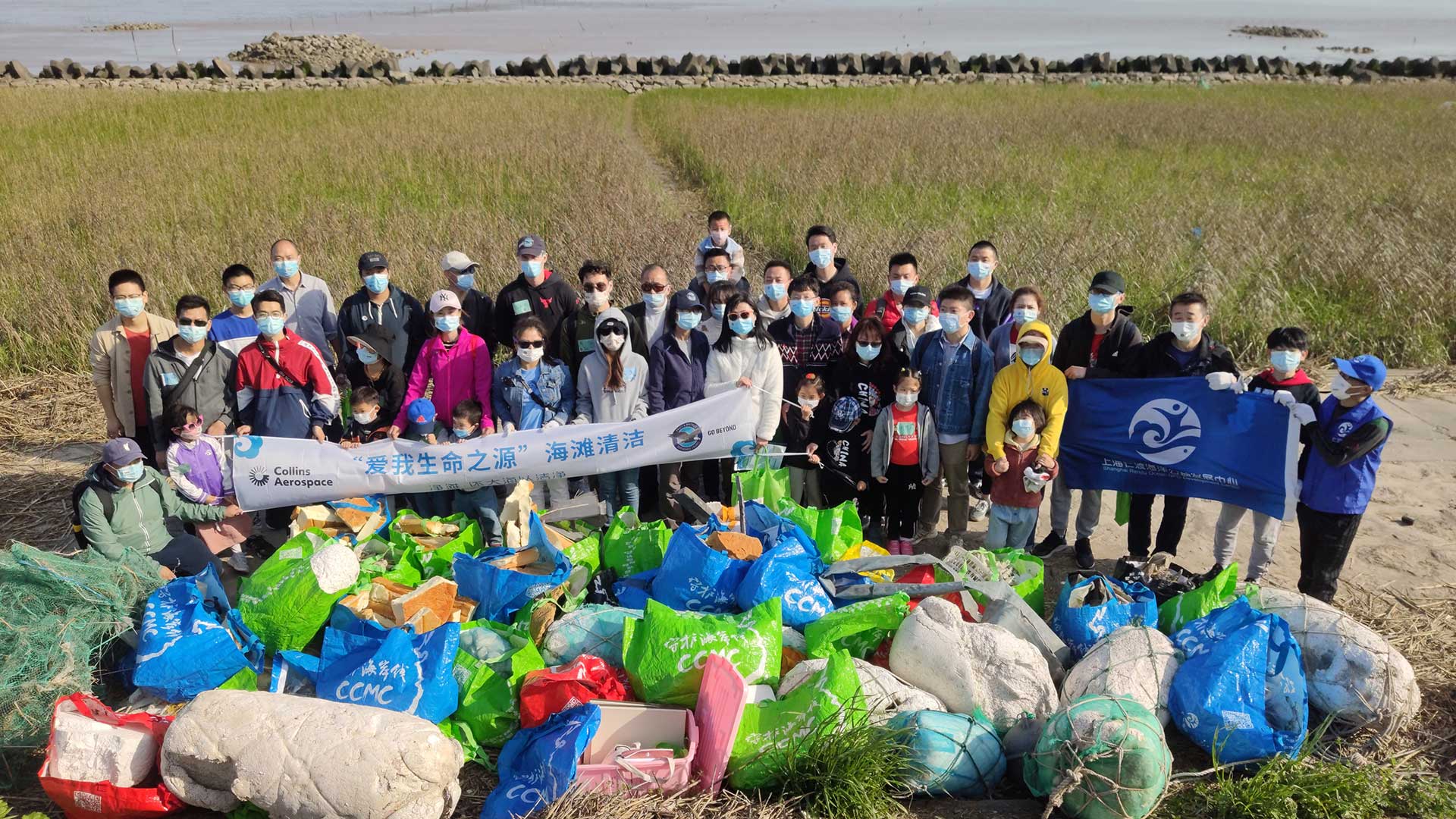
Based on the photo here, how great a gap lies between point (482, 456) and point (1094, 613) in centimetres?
334

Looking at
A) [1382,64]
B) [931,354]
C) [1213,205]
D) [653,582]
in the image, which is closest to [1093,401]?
[931,354]

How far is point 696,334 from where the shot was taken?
5859mm

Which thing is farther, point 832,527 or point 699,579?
point 832,527

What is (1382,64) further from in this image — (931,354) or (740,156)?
(931,354)

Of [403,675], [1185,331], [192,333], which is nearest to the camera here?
[403,675]

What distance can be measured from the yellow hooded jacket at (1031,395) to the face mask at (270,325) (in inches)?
161

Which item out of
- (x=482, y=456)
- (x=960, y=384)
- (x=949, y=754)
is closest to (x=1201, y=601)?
(x=949, y=754)

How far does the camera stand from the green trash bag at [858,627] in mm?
4168

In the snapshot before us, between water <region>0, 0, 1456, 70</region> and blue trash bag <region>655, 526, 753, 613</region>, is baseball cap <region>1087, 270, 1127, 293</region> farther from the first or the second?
Result: water <region>0, 0, 1456, 70</region>

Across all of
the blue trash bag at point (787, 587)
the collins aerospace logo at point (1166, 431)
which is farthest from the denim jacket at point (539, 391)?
the collins aerospace logo at point (1166, 431)

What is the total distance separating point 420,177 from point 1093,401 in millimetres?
11841

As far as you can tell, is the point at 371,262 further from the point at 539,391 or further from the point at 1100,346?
the point at 1100,346

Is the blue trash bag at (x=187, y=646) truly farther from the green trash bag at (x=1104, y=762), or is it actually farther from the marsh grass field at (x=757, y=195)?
the marsh grass field at (x=757, y=195)

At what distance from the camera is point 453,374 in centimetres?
574
